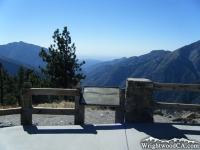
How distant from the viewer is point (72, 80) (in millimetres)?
22781

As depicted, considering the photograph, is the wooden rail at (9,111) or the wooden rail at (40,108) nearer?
the wooden rail at (9,111)

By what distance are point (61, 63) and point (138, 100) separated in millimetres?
17323

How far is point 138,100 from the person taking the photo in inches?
235

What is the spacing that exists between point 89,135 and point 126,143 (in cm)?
103

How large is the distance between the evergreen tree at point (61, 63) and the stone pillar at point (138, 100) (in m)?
16.8

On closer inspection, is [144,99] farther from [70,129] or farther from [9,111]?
[9,111]

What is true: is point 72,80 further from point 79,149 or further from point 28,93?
point 79,149

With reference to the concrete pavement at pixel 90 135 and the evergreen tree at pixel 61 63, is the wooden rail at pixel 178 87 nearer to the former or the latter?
the concrete pavement at pixel 90 135

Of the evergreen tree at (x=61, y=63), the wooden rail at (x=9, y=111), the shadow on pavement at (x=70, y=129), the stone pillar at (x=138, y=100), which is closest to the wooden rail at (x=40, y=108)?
the wooden rail at (x=9, y=111)

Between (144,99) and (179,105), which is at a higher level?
(144,99)

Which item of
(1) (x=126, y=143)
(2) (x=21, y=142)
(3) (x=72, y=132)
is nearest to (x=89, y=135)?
(3) (x=72, y=132)

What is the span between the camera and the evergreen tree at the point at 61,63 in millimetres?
22078

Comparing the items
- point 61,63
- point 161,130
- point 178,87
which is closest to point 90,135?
point 161,130

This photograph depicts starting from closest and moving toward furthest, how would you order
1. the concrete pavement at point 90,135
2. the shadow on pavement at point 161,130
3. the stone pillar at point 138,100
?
the concrete pavement at point 90,135 → the shadow on pavement at point 161,130 → the stone pillar at point 138,100
